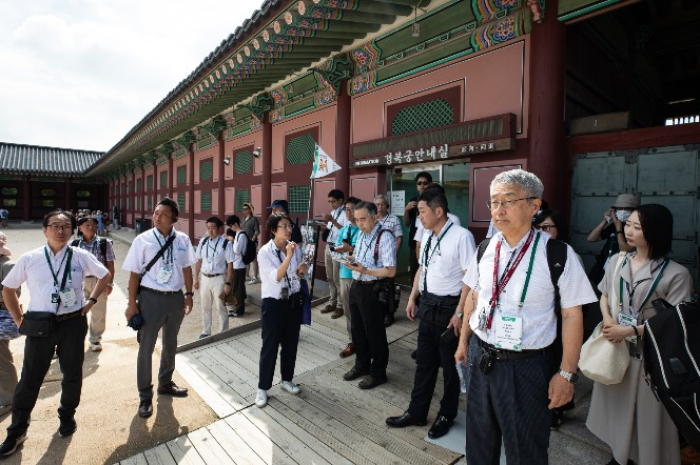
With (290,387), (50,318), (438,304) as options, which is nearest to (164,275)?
(50,318)

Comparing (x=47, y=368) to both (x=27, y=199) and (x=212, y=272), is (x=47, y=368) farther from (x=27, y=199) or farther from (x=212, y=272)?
(x=27, y=199)

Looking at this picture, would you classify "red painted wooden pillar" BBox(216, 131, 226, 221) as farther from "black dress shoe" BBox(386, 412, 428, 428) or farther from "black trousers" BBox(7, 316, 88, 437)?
"black dress shoe" BBox(386, 412, 428, 428)

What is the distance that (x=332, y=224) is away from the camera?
6.14 meters

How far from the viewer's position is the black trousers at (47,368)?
297 cm

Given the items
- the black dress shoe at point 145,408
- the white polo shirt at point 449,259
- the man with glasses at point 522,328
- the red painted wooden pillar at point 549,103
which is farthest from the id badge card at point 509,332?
the black dress shoe at point 145,408

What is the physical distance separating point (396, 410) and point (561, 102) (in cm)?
401

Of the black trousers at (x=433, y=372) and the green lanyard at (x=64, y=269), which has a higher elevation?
the green lanyard at (x=64, y=269)

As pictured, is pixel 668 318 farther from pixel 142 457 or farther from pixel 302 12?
pixel 302 12

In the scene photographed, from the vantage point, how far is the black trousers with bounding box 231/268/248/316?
21.9 feet

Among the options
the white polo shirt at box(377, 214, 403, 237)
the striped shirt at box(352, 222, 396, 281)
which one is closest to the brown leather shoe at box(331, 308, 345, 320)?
the white polo shirt at box(377, 214, 403, 237)

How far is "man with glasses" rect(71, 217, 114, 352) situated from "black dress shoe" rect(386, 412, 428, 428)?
3791 mm

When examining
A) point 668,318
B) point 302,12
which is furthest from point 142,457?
point 302,12

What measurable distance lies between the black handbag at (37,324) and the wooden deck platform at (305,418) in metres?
1.25

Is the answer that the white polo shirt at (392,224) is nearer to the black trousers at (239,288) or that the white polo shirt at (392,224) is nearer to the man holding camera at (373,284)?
the man holding camera at (373,284)
